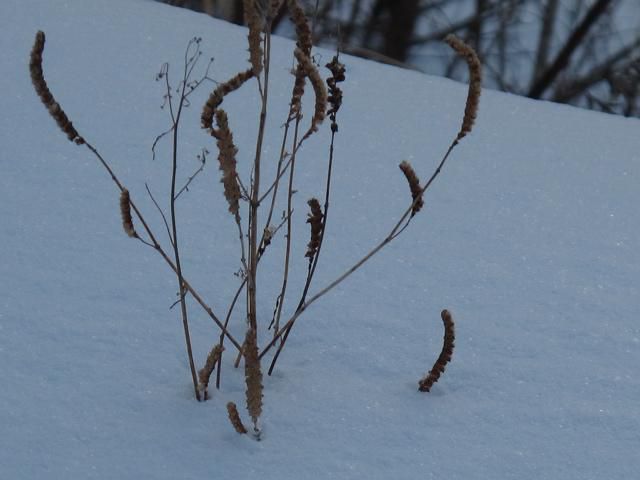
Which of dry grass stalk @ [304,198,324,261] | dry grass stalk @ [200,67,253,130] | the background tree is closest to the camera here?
dry grass stalk @ [200,67,253,130]

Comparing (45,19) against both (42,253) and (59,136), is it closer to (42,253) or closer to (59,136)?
(59,136)

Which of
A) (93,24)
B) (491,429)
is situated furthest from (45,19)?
(491,429)

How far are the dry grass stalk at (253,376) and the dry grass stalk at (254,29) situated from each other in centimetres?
38

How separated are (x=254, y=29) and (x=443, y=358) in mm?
607

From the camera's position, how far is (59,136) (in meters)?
2.49

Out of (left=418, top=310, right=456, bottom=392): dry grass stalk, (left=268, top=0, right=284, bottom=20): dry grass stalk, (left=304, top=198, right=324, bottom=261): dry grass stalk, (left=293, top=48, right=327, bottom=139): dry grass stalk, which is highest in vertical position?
(left=268, top=0, right=284, bottom=20): dry grass stalk

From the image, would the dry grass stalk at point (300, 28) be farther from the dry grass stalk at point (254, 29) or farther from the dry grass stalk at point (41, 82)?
the dry grass stalk at point (41, 82)

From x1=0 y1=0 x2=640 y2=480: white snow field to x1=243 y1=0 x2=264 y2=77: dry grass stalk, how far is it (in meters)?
0.54

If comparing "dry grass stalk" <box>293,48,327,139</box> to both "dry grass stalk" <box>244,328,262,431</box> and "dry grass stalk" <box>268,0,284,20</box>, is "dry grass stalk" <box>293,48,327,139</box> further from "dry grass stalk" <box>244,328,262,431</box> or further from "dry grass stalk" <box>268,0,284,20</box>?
"dry grass stalk" <box>244,328,262,431</box>

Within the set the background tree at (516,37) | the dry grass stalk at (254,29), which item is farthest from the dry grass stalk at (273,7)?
the background tree at (516,37)

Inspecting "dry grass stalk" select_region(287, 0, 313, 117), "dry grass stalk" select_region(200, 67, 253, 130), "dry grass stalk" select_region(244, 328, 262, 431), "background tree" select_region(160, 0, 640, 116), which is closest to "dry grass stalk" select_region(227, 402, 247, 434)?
"dry grass stalk" select_region(244, 328, 262, 431)

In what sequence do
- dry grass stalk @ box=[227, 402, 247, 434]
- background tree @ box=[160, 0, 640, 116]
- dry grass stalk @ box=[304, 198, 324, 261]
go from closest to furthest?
dry grass stalk @ box=[227, 402, 247, 434] → dry grass stalk @ box=[304, 198, 324, 261] → background tree @ box=[160, 0, 640, 116]

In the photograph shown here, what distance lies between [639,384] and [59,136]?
155cm

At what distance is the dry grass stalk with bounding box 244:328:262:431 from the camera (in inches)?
54.1
